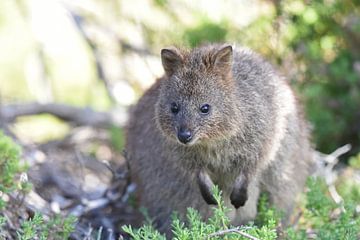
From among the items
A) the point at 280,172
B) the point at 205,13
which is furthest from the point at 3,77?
the point at 280,172

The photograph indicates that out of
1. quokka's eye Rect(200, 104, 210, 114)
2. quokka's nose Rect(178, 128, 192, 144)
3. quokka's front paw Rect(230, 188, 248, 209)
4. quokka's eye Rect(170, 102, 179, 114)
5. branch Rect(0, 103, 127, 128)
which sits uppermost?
quokka's eye Rect(200, 104, 210, 114)

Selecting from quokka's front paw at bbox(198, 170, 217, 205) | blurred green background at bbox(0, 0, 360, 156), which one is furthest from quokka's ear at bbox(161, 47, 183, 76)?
blurred green background at bbox(0, 0, 360, 156)

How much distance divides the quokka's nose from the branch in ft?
12.5

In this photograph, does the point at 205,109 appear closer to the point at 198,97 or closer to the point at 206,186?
the point at 198,97

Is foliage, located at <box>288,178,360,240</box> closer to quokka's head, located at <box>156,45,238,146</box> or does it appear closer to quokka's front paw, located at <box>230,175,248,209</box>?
quokka's front paw, located at <box>230,175,248,209</box>

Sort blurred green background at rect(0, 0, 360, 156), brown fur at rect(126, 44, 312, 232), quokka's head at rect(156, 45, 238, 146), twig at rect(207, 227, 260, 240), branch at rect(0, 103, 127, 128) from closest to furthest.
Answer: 1. twig at rect(207, 227, 260, 240)
2. quokka's head at rect(156, 45, 238, 146)
3. brown fur at rect(126, 44, 312, 232)
4. blurred green background at rect(0, 0, 360, 156)
5. branch at rect(0, 103, 127, 128)

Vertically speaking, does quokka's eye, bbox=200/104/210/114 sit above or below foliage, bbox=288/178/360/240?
above

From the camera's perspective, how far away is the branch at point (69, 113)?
905 cm

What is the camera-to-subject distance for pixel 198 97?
5.65 meters

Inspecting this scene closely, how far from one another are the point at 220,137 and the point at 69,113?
12.8 feet

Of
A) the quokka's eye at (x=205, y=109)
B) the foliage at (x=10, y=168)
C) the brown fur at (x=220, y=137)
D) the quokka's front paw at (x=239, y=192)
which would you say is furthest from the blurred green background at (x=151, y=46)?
the foliage at (x=10, y=168)

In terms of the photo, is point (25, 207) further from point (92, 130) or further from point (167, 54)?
point (92, 130)

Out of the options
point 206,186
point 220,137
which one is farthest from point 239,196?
point 220,137

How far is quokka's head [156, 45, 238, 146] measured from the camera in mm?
5609
